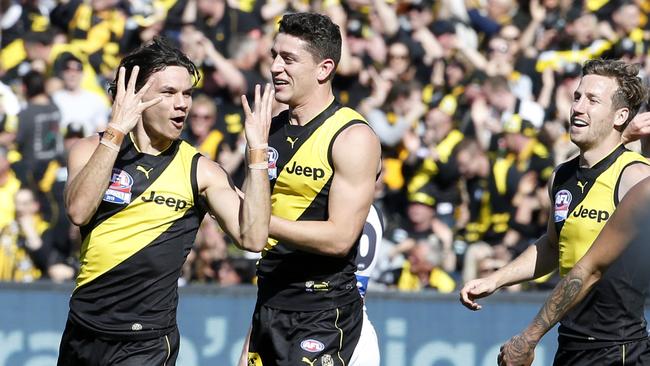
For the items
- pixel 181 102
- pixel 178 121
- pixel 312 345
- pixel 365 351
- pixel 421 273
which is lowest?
pixel 421 273

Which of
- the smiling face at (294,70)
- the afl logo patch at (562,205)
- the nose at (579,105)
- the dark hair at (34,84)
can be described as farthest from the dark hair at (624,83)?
the dark hair at (34,84)

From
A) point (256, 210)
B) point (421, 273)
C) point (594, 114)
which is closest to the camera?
point (256, 210)

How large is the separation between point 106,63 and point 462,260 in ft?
17.5

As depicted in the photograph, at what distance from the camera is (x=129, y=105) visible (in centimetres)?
660

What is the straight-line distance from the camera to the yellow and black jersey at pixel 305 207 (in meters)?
7.09

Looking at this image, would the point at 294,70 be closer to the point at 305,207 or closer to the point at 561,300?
the point at 305,207

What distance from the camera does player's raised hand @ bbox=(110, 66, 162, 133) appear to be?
21.5ft

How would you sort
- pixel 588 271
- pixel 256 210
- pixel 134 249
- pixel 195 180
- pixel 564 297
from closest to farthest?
pixel 588 271, pixel 564 297, pixel 256 210, pixel 134 249, pixel 195 180

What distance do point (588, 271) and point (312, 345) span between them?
68.7 inches

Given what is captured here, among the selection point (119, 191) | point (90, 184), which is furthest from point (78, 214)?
point (119, 191)

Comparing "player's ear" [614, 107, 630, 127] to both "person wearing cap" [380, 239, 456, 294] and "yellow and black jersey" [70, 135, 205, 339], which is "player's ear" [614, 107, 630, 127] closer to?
"yellow and black jersey" [70, 135, 205, 339]

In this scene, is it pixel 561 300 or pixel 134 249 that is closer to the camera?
pixel 561 300

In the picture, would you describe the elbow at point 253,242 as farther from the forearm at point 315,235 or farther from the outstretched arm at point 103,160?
the outstretched arm at point 103,160

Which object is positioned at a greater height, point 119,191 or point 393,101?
point 119,191
